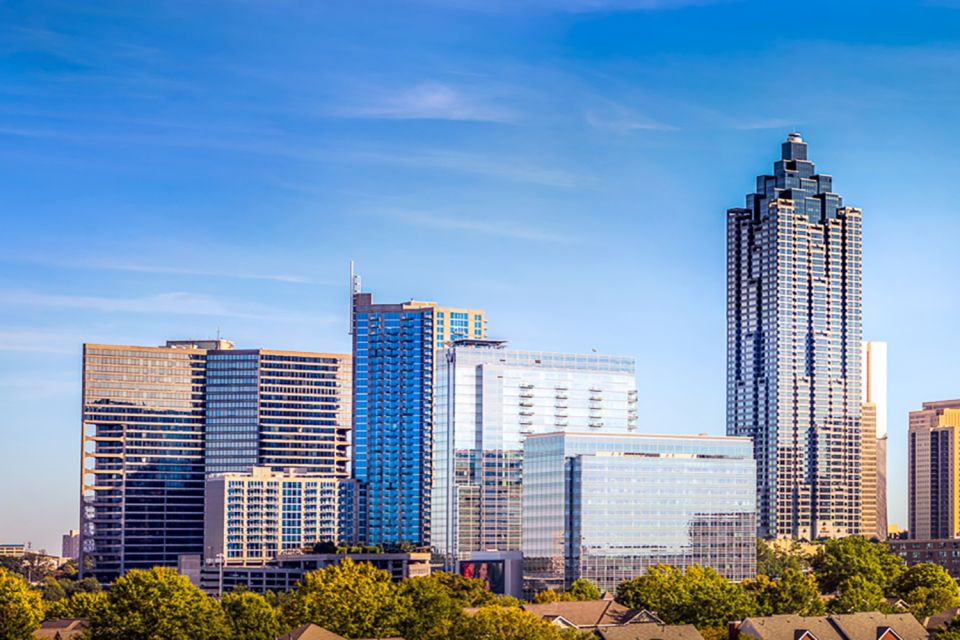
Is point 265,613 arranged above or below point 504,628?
below

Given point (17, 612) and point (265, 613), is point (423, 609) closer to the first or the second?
point (265, 613)

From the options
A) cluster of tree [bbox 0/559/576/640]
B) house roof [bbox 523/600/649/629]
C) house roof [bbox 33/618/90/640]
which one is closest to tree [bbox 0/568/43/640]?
cluster of tree [bbox 0/559/576/640]

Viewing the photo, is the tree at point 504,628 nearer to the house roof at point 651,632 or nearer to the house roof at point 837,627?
the house roof at point 651,632

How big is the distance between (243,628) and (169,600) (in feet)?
23.4

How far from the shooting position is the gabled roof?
14725 cm

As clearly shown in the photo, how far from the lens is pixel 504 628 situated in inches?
5620

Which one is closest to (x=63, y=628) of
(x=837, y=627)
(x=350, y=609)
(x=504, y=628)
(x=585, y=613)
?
(x=350, y=609)

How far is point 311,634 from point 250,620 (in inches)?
355

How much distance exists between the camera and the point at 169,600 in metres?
152

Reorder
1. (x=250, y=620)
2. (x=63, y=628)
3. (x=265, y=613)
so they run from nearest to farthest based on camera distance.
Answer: (x=250, y=620) < (x=265, y=613) < (x=63, y=628)

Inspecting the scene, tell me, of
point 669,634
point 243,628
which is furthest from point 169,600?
point 669,634

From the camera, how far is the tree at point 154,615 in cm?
15050

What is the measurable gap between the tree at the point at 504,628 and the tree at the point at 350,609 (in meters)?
16.4

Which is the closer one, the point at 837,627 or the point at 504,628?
the point at 504,628
